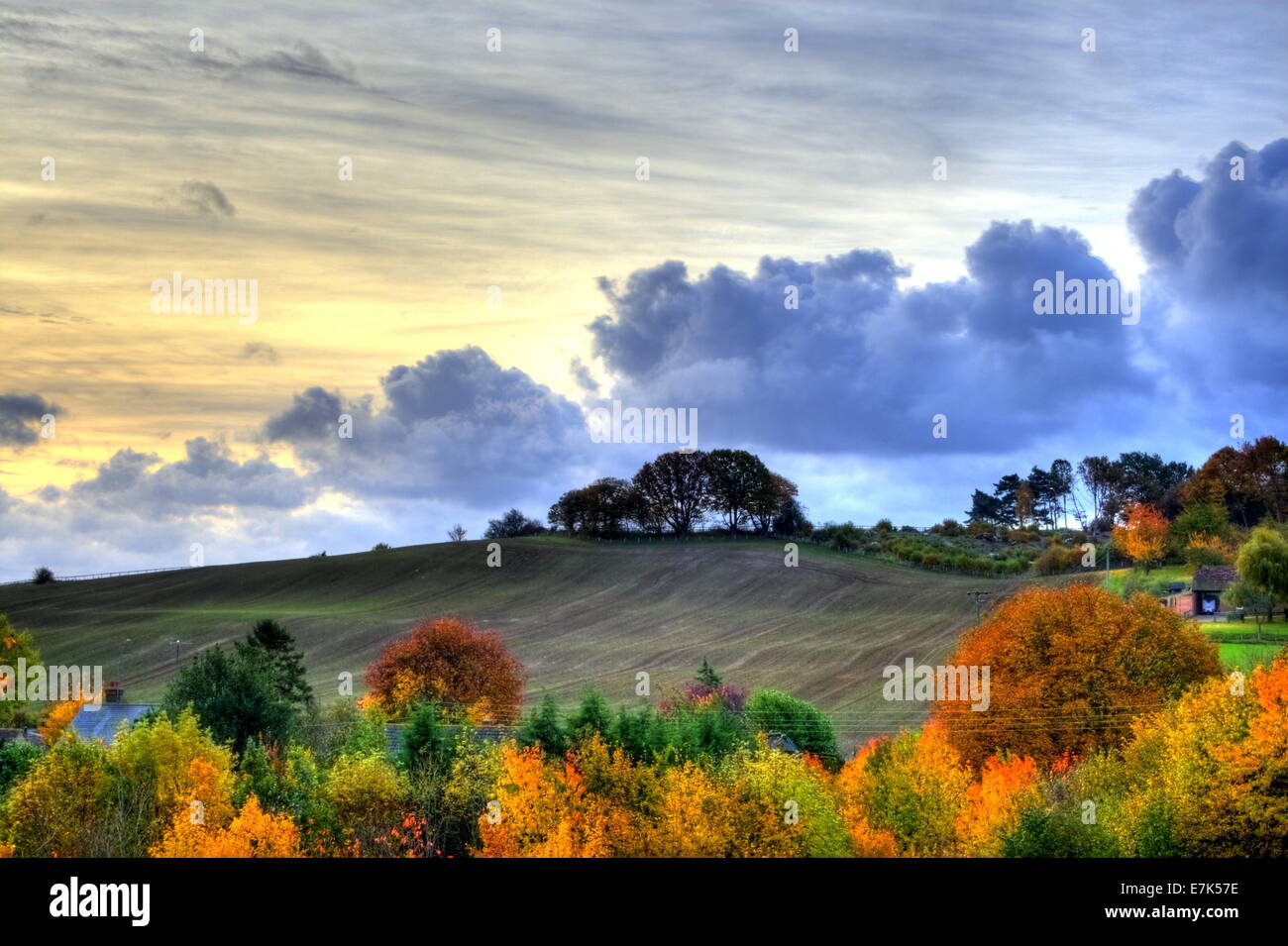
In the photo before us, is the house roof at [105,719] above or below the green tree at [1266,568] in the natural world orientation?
below

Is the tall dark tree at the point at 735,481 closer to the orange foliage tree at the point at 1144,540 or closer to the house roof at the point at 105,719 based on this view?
the orange foliage tree at the point at 1144,540

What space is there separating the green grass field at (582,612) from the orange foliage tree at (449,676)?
5.90 m

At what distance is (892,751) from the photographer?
235ft

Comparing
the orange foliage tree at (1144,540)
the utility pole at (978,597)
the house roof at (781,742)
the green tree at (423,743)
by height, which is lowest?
the house roof at (781,742)

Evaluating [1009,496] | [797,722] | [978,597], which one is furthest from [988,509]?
[797,722]

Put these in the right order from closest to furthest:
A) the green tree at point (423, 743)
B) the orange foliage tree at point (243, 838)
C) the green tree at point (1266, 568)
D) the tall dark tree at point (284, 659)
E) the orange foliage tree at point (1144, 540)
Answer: the orange foliage tree at point (243, 838) < the green tree at point (423, 743) < the tall dark tree at point (284, 659) < the green tree at point (1266, 568) < the orange foliage tree at point (1144, 540)

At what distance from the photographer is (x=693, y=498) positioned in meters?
162

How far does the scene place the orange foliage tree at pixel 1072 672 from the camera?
74.0 metres

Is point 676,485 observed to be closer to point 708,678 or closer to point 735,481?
point 735,481

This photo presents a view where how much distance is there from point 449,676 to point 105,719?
2171 centimetres

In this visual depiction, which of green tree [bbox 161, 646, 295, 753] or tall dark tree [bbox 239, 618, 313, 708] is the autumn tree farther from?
green tree [bbox 161, 646, 295, 753]

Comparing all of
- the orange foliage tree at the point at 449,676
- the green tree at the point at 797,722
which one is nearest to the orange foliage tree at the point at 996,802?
the green tree at the point at 797,722
